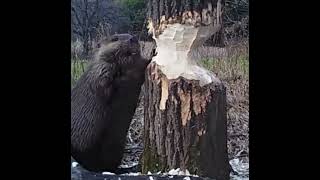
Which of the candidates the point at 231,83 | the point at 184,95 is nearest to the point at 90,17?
the point at 184,95

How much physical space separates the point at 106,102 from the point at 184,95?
0.27 meters

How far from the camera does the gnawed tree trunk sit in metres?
2.31

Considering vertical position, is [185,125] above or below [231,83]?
below

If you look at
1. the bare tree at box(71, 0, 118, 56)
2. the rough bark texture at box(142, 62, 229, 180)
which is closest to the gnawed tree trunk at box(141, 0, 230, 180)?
the rough bark texture at box(142, 62, 229, 180)

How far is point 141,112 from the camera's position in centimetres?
235

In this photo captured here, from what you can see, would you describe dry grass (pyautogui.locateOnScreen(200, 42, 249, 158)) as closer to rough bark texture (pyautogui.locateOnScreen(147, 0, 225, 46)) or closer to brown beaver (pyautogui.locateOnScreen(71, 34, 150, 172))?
rough bark texture (pyautogui.locateOnScreen(147, 0, 225, 46))

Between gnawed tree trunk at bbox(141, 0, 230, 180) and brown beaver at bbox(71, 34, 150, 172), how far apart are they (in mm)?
64

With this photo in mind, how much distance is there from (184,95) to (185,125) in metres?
0.10

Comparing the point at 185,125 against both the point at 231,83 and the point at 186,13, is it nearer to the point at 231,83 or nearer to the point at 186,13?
the point at 231,83

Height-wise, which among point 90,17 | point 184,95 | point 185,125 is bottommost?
point 185,125

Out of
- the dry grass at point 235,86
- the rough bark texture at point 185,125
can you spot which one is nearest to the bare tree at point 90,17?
the rough bark texture at point 185,125

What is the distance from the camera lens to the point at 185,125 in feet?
7.63
